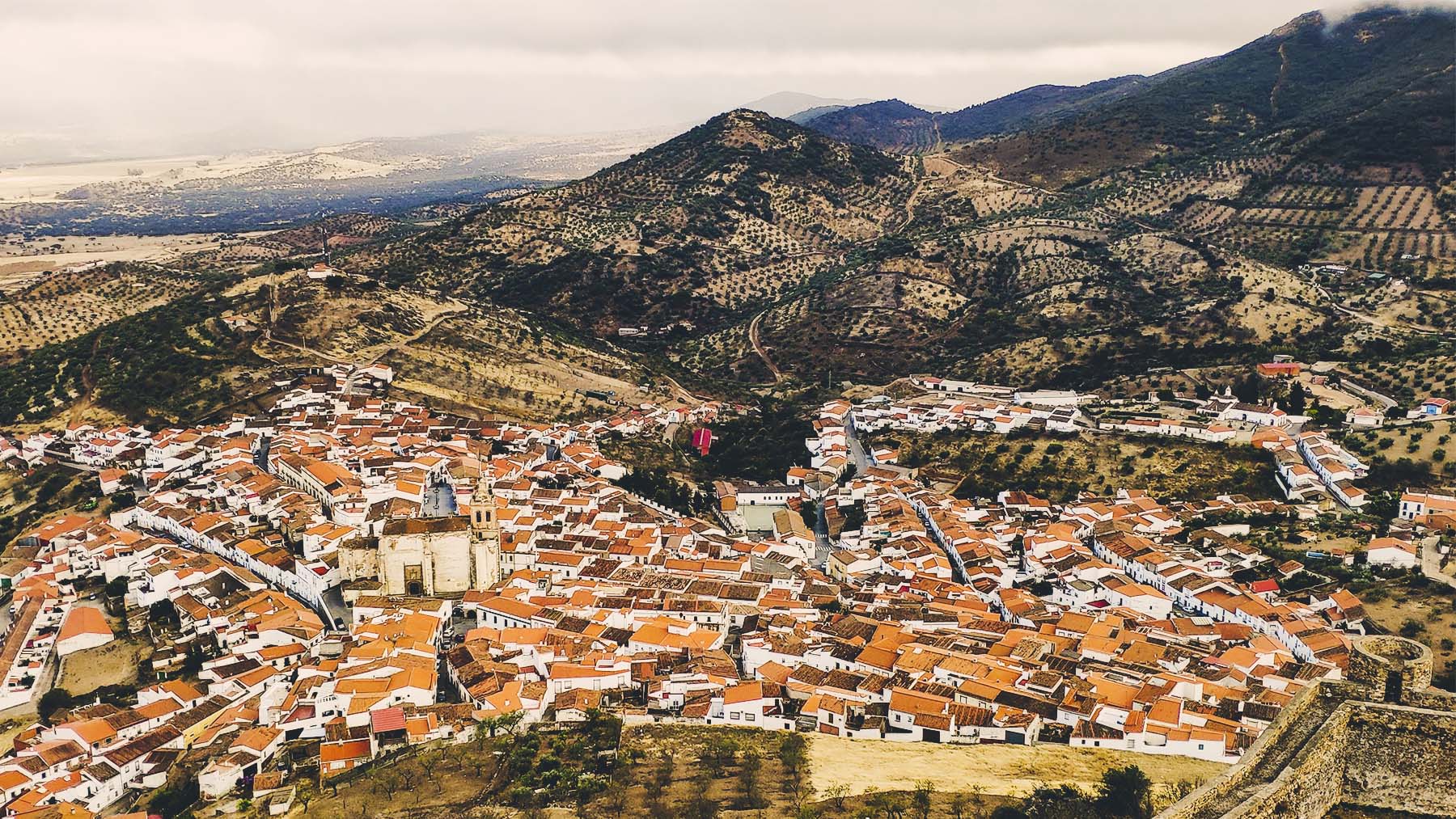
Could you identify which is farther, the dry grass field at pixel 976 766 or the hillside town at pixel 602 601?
the hillside town at pixel 602 601

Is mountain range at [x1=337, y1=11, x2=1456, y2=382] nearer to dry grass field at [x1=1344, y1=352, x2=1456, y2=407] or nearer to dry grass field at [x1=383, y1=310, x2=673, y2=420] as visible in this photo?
dry grass field at [x1=1344, y1=352, x2=1456, y2=407]

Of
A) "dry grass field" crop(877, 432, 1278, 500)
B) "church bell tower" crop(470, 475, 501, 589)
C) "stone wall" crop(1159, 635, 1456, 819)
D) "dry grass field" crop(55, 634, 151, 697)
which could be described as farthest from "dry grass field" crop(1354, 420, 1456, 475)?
"dry grass field" crop(55, 634, 151, 697)

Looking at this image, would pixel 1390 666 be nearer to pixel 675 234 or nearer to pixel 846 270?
pixel 846 270

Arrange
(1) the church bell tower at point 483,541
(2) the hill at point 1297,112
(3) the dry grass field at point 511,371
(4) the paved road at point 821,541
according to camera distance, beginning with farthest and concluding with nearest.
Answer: (2) the hill at point 1297,112
(3) the dry grass field at point 511,371
(4) the paved road at point 821,541
(1) the church bell tower at point 483,541

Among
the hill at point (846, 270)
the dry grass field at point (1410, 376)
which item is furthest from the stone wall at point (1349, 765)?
the hill at point (846, 270)

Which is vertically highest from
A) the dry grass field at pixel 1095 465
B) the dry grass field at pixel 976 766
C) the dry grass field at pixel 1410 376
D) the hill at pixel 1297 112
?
the hill at pixel 1297 112

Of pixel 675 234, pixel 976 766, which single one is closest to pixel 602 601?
pixel 976 766

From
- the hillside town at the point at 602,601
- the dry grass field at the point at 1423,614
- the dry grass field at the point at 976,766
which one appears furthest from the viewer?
the dry grass field at the point at 1423,614

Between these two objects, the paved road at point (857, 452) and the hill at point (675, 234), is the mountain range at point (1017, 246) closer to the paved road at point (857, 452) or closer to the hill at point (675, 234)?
the hill at point (675, 234)

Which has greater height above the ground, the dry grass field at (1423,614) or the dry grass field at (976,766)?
the dry grass field at (976,766)
